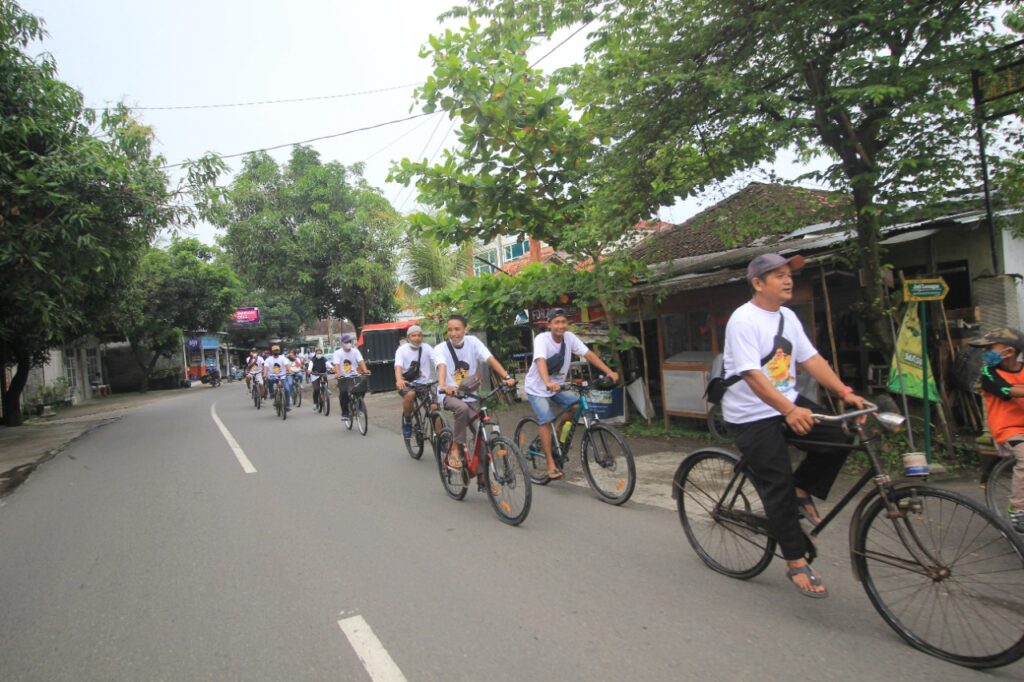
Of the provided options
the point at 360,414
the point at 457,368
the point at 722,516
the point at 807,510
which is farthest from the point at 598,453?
the point at 360,414

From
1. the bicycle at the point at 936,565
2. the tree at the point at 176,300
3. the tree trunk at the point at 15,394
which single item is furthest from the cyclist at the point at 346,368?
the tree at the point at 176,300

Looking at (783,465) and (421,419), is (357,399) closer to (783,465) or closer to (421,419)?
(421,419)

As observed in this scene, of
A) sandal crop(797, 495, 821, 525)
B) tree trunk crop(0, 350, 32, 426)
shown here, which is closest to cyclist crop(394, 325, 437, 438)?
sandal crop(797, 495, 821, 525)

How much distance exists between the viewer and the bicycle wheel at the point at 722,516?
3660 millimetres

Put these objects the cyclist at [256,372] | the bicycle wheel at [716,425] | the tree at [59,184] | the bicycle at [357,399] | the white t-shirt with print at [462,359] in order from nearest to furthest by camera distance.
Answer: the white t-shirt with print at [462,359], the bicycle wheel at [716,425], the tree at [59,184], the bicycle at [357,399], the cyclist at [256,372]

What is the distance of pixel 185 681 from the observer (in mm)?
2994

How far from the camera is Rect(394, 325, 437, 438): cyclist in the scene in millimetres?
7621

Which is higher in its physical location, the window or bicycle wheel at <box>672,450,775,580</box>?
the window

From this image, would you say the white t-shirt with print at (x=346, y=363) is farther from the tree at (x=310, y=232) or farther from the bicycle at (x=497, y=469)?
the tree at (x=310, y=232)

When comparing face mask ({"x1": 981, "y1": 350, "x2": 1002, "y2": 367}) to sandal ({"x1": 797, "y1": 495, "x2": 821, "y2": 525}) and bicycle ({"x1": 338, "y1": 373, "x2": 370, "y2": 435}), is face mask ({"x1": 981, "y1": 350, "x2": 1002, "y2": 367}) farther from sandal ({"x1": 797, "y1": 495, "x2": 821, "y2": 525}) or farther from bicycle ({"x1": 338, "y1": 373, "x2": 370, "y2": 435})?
bicycle ({"x1": 338, "y1": 373, "x2": 370, "y2": 435})

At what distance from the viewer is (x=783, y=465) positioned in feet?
10.8

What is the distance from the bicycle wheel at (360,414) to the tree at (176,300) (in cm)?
2545

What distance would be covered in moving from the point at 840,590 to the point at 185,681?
350cm

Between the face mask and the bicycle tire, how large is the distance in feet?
10.9
